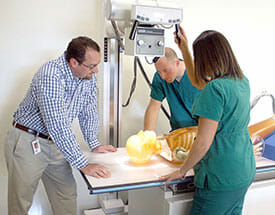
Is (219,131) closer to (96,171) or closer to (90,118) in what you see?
(96,171)

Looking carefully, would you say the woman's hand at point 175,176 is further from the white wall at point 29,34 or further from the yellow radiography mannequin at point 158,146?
the white wall at point 29,34

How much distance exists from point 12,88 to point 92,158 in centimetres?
94

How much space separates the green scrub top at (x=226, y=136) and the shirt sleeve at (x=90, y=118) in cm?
71

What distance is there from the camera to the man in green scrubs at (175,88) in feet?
6.47

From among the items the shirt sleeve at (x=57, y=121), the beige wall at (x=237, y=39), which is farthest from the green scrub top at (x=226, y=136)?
the beige wall at (x=237, y=39)

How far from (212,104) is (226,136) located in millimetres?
170

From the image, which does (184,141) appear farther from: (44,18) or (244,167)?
(44,18)

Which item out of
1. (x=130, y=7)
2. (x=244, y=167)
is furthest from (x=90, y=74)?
(x=244, y=167)

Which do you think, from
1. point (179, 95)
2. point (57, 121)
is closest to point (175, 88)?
point (179, 95)

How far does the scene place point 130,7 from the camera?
1.39 m

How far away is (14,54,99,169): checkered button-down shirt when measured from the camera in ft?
4.78

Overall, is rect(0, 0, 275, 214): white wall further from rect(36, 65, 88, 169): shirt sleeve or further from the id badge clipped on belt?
rect(36, 65, 88, 169): shirt sleeve

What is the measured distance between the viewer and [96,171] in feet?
4.57

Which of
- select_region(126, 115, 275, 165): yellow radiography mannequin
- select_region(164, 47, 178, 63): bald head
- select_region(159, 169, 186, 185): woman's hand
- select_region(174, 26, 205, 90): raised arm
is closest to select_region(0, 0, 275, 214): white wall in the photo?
select_region(164, 47, 178, 63): bald head
